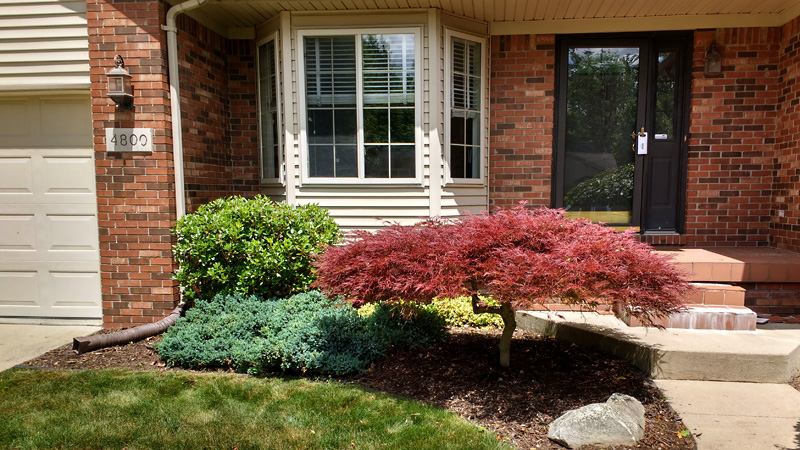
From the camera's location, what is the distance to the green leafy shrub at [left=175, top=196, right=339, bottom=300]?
15.6 feet

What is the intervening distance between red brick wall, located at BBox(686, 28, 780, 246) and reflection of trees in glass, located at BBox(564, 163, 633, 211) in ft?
2.20

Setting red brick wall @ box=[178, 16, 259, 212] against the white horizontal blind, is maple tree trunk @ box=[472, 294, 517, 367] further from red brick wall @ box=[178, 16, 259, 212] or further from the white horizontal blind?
red brick wall @ box=[178, 16, 259, 212]

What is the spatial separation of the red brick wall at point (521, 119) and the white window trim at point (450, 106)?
0.13 m

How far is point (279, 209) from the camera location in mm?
5059

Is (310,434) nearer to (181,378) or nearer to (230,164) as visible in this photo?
(181,378)

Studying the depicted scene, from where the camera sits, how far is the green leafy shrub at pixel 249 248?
477 centimetres

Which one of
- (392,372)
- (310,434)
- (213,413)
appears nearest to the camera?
(310,434)

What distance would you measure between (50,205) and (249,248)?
2509mm

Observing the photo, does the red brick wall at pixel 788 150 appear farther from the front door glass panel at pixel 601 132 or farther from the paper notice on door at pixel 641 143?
the front door glass panel at pixel 601 132

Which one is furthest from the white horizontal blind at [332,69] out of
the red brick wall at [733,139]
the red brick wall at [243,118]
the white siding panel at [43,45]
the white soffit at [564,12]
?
the red brick wall at [733,139]

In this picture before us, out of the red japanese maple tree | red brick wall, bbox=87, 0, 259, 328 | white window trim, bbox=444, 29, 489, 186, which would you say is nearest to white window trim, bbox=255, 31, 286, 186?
red brick wall, bbox=87, 0, 259, 328

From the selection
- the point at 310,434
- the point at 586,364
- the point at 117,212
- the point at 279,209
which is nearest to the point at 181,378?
the point at 310,434

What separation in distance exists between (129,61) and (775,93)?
7008mm

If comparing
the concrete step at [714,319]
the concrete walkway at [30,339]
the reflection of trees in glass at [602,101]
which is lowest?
the concrete walkway at [30,339]
